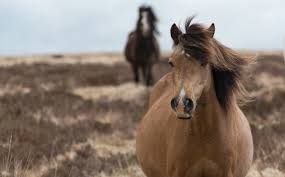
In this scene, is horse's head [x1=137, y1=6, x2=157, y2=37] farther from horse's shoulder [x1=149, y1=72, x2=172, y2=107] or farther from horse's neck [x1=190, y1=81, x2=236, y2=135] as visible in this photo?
horse's neck [x1=190, y1=81, x2=236, y2=135]

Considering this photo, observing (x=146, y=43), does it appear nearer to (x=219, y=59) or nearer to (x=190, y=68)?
(x=219, y=59)

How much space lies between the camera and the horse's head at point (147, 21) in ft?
64.2

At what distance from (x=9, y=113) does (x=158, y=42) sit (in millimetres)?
9546

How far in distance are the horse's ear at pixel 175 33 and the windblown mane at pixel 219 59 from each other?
73 mm

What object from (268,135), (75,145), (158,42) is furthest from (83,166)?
(158,42)

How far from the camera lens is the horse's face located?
396 centimetres

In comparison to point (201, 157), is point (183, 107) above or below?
above

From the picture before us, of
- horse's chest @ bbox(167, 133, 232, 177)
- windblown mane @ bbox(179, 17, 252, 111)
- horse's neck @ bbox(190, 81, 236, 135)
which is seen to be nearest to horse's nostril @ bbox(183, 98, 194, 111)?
windblown mane @ bbox(179, 17, 252, 111)

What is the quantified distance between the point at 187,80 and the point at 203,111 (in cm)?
58

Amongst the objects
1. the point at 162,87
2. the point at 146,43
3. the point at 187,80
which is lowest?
the point at 146,43

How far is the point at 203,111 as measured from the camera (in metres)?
4.61

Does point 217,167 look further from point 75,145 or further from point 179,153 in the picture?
point 75,145

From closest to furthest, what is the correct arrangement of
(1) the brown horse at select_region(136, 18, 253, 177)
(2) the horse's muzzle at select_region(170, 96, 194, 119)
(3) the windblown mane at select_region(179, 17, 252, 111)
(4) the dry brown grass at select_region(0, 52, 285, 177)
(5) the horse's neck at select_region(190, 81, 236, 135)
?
(2) the horse's muzzle at select_region(170, 96, 194, 119) → (1) the brown horse at select_region(136, 18, 253, 177) → (3) the windblown mane at select_region(179, 17, 252, 111) → (5) the horse's neck at select_region(190, 81, 236, 135) → (4) the dry brown grass at select_region(0, 52, 285, 177)

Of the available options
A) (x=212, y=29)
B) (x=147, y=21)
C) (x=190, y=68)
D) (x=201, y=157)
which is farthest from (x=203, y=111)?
(x=147, y=21)
